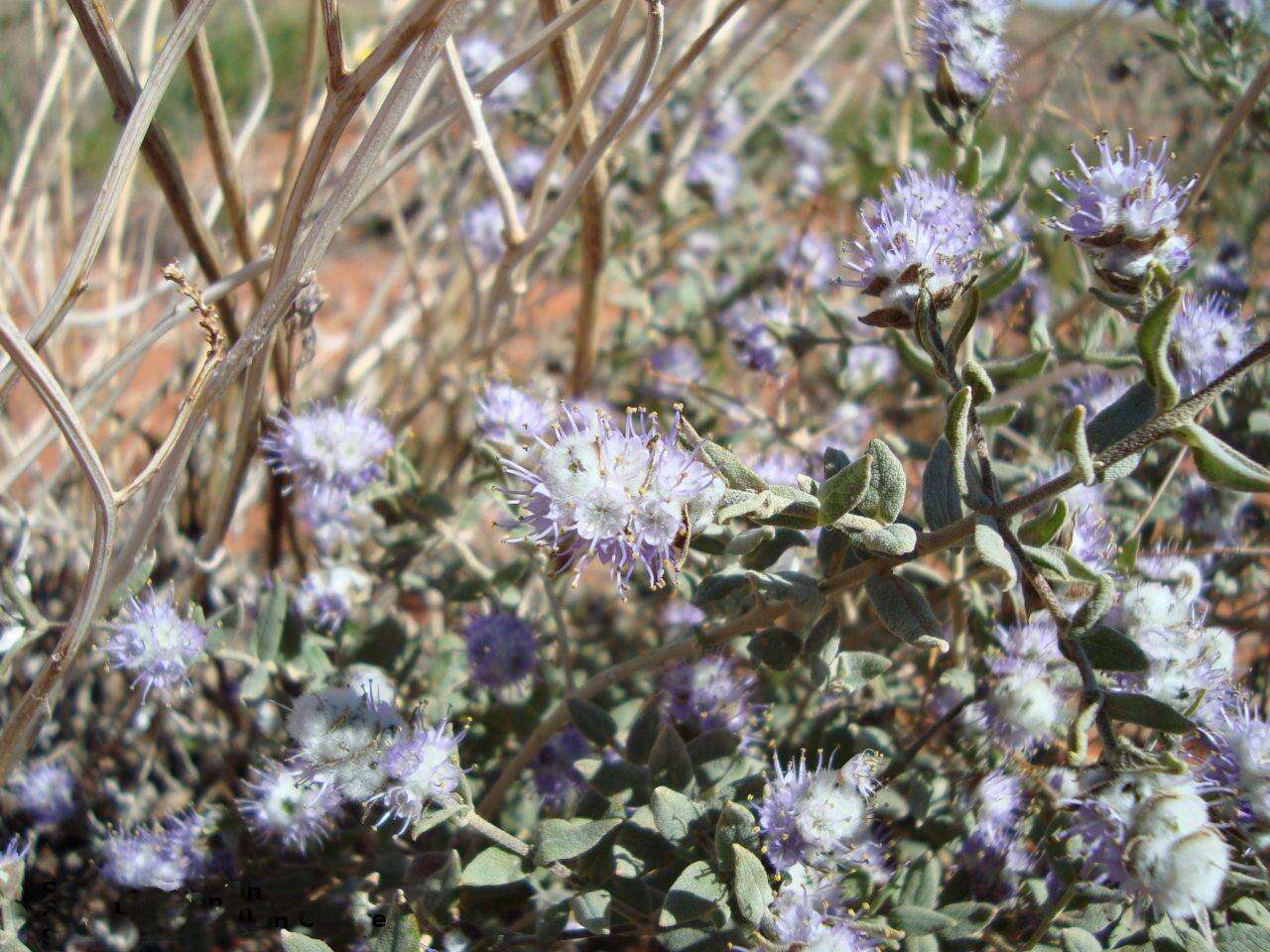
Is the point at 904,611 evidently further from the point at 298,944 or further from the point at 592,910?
the point at 298,944

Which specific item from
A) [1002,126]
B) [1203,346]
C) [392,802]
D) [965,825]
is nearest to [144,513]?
[392,802]

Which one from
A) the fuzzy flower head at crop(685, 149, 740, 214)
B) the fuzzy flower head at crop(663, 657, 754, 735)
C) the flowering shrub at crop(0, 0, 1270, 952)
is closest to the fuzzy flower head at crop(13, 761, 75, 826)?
the flowering shrub at crop(0, 0, 1270, 952)

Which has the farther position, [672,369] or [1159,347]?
[672,369]

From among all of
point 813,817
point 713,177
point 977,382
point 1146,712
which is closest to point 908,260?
point 977,382

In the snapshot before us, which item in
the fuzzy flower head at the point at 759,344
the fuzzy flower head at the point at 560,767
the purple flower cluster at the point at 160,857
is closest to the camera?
the purple flower cluster at the point at 160,857

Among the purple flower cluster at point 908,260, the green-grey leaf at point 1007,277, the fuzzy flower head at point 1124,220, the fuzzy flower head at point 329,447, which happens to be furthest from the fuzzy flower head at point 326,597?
the fuzzy flower head at point 1124,220

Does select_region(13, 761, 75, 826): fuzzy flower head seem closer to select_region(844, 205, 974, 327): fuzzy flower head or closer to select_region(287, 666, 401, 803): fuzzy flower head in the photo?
select_region(287, 666, 401, 803): fuzzy flower head

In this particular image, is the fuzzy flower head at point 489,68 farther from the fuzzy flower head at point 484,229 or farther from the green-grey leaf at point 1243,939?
the green-grey leaf at point 1243,939
